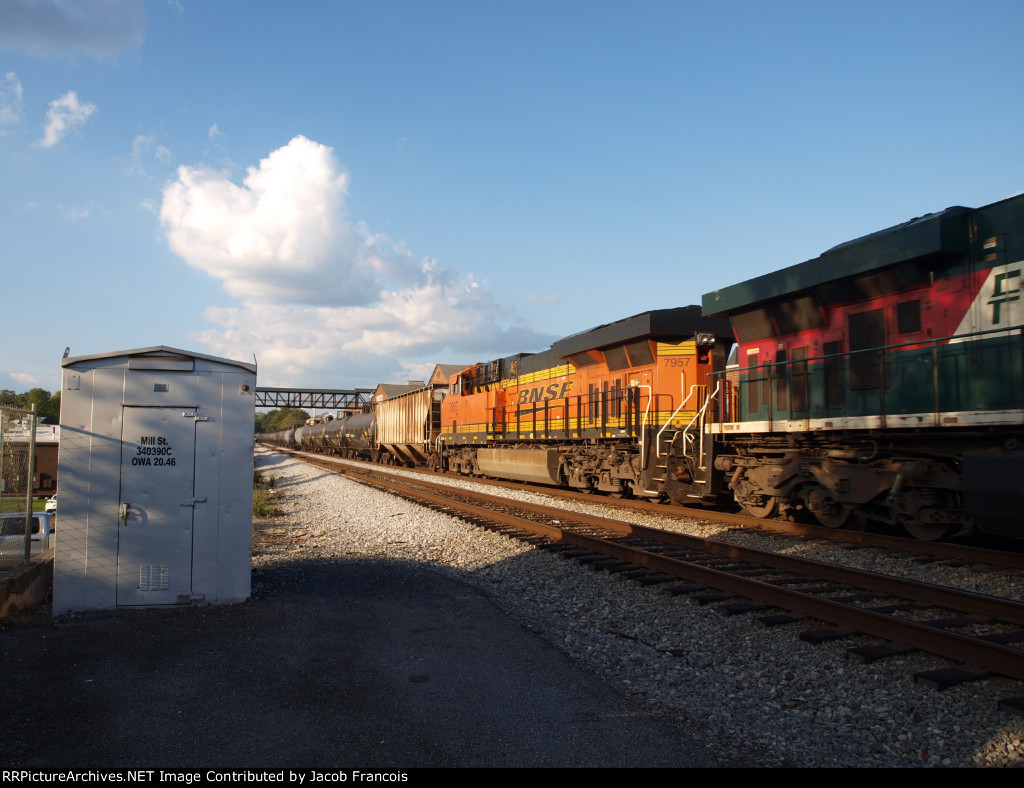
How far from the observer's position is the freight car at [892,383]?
734 cm

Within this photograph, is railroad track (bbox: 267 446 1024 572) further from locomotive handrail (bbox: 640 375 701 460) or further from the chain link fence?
the chain link fence

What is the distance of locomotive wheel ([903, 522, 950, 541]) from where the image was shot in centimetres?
824

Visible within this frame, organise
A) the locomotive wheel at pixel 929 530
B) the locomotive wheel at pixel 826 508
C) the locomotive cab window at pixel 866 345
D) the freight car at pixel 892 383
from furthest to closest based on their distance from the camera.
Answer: the locomotive wheel at pixel 826 508 → the locomotive cab window at pixel 866 345 → the locomotive wheel at pixel 929 530 → the freight car at pixel 892 383

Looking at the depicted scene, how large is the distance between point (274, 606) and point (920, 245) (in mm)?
8446

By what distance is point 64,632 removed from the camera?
527 cm

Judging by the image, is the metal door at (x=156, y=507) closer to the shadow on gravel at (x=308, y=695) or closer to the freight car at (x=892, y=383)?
the shadow on gravel at (x=308, y=695)

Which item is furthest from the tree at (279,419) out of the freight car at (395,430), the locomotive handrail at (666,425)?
the locomotive handrail at (666,425)

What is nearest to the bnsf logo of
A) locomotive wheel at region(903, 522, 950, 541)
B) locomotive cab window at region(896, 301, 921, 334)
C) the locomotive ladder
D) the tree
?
the locomotive ladder

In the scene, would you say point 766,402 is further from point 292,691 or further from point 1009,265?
point 292,691

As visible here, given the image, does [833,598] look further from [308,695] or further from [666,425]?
[666,425]

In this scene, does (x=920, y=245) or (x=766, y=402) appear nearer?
(x=920, y=245)

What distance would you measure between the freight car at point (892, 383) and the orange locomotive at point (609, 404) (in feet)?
5.62

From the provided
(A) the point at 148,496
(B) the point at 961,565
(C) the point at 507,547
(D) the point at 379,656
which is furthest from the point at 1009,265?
(A) the point at 148,496

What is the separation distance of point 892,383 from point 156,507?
8816 mm
